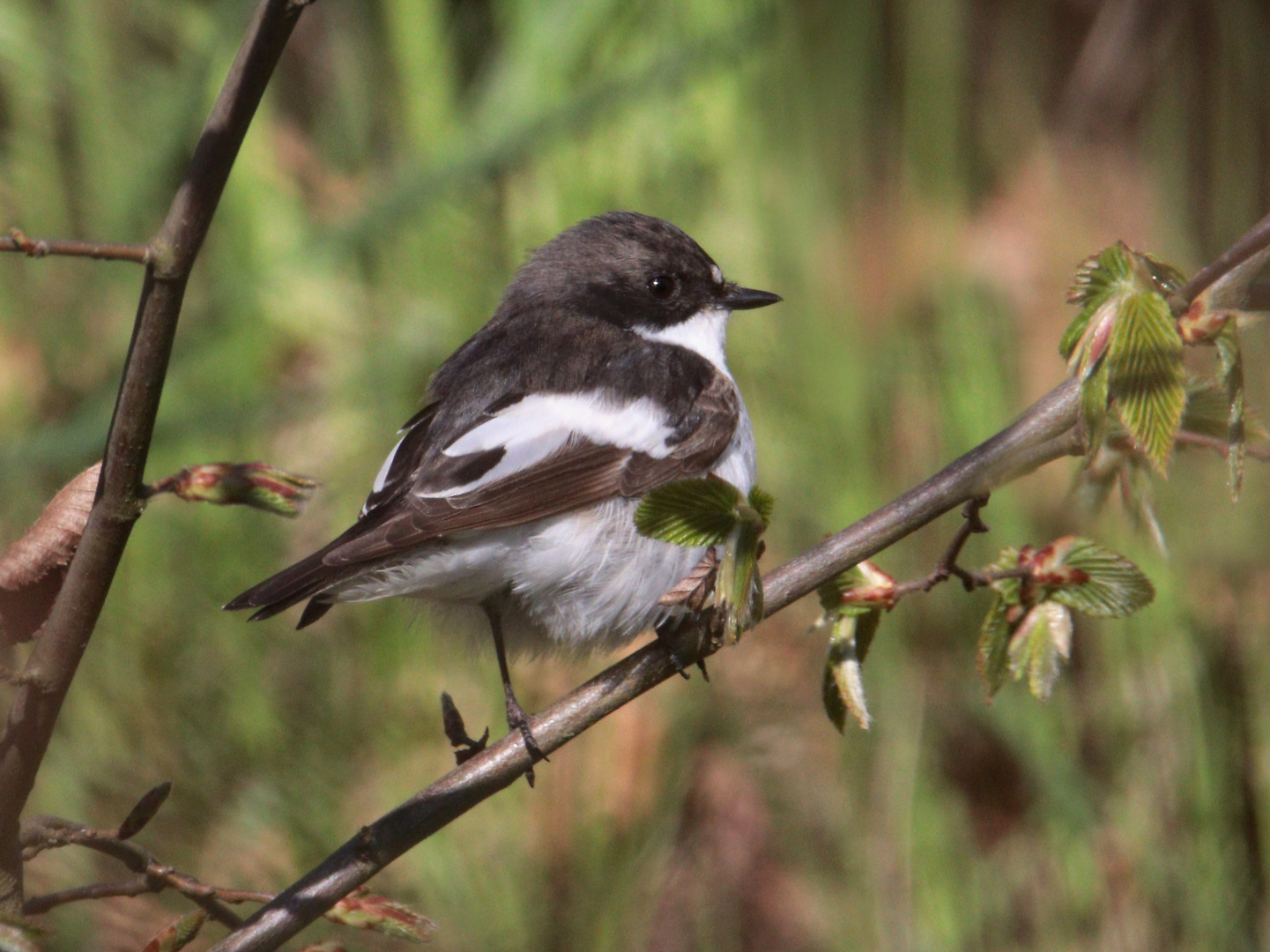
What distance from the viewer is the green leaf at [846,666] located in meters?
1.23

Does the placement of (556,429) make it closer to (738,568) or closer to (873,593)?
(873,593)

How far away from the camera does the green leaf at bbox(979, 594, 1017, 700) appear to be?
48.1 inches

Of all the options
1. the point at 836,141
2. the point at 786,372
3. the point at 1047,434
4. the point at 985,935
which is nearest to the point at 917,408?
the point at 786,372

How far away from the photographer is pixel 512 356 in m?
2.28

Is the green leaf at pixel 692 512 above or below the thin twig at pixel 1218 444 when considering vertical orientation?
below

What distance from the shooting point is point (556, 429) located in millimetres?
2092

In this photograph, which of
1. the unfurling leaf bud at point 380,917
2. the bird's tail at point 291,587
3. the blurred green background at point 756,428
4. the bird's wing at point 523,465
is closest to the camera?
the unfurling leaf bud at point 380,917

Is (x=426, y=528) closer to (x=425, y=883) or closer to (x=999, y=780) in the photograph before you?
(x=425, y=883)

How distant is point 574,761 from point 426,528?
1305 millimetres

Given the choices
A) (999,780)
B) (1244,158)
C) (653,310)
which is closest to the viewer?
(653,310)

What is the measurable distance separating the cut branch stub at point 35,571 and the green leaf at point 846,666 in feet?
2.20

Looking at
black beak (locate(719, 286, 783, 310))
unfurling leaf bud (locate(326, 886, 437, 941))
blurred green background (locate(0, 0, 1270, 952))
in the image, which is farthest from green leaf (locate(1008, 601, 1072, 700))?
blurred green background (locate(0, 0, 1270, 952))

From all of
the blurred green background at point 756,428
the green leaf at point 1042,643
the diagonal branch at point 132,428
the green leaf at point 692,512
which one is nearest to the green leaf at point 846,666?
the green leaf at point 1042,643

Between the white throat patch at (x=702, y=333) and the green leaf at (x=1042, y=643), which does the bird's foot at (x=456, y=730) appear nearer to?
the green leaf at (x=1042, y=643)
